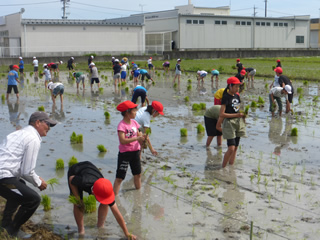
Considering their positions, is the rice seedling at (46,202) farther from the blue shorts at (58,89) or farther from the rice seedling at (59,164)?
the blue shorts at (58,89)

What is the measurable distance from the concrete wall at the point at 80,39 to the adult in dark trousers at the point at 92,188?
39.3 metres

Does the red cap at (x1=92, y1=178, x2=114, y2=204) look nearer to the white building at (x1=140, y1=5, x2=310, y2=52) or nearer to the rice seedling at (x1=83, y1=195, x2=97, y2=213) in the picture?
the rice seedling at (x1=83, y1=195, x2=97, y2=213)

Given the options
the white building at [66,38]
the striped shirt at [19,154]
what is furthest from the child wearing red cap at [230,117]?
the white building at [66,38]

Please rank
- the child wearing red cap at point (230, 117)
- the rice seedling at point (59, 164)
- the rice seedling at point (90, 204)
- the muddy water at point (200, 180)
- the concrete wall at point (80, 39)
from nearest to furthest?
the muddy water at point (200, 180) < the rice seedling at point (90, 204) < the child wearing red cap at point (230, 117) < the rice seedling at point (59, 164) < the concrete wall at point (80, 39)

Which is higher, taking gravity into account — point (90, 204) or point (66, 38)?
point (66, 38)

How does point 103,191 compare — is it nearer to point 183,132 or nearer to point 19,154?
point 19,154

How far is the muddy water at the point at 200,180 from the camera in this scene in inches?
214

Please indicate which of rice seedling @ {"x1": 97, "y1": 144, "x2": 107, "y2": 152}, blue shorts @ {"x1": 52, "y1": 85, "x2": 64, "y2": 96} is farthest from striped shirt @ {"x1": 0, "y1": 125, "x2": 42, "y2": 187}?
blue shorts @ {"x1": 52, "y1": 85, "x2": 64, "y2": 96}

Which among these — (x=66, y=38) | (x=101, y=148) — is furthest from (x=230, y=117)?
(x=66, y=38)

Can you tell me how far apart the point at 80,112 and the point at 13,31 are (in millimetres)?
34518

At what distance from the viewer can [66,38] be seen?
147 feet

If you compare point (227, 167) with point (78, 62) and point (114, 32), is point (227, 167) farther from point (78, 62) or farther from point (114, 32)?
point (114, 32)

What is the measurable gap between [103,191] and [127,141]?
4.90 ft

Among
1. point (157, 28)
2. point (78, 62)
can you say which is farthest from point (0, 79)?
point (157, 28)
